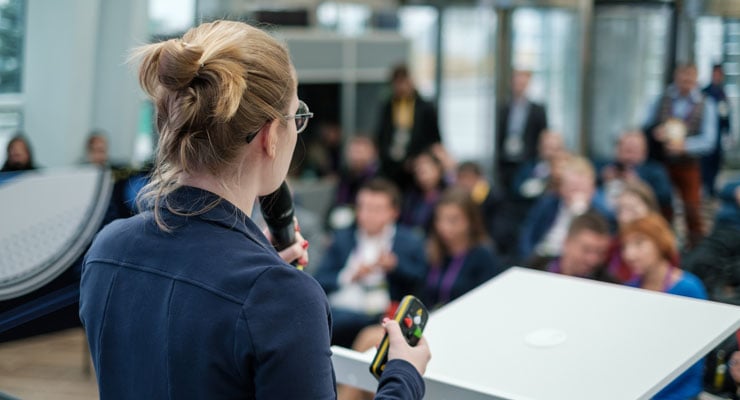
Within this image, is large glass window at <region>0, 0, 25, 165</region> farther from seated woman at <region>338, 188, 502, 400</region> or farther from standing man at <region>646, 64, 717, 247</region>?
standing man at <region>646, 64, 717, 247</region>

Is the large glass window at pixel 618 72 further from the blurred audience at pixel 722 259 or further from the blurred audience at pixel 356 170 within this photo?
the blurred audience at pixel 722 259

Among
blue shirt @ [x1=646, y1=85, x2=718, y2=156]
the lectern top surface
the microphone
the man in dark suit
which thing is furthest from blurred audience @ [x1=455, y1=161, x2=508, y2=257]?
the microphone

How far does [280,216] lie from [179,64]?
373mm

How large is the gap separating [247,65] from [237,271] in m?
0.24

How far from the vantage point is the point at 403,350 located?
1.19m

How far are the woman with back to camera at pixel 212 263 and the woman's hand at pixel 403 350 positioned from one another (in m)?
0.02

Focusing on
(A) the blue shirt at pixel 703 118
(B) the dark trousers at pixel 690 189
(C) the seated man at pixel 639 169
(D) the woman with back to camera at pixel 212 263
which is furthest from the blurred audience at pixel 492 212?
(D) the woman with back to camera at pixel 212 263

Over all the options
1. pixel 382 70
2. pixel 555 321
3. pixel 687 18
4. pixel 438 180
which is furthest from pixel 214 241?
pixel 382 70

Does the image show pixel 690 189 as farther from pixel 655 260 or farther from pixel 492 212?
pixel 655 260

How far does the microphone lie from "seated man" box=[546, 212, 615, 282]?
244 centimetres

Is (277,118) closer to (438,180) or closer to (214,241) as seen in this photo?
(214,241)

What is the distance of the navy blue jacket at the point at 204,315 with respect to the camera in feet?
3.22

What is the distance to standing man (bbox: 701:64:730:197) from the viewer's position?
4.00 m

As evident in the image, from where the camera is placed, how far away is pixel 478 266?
427cm
